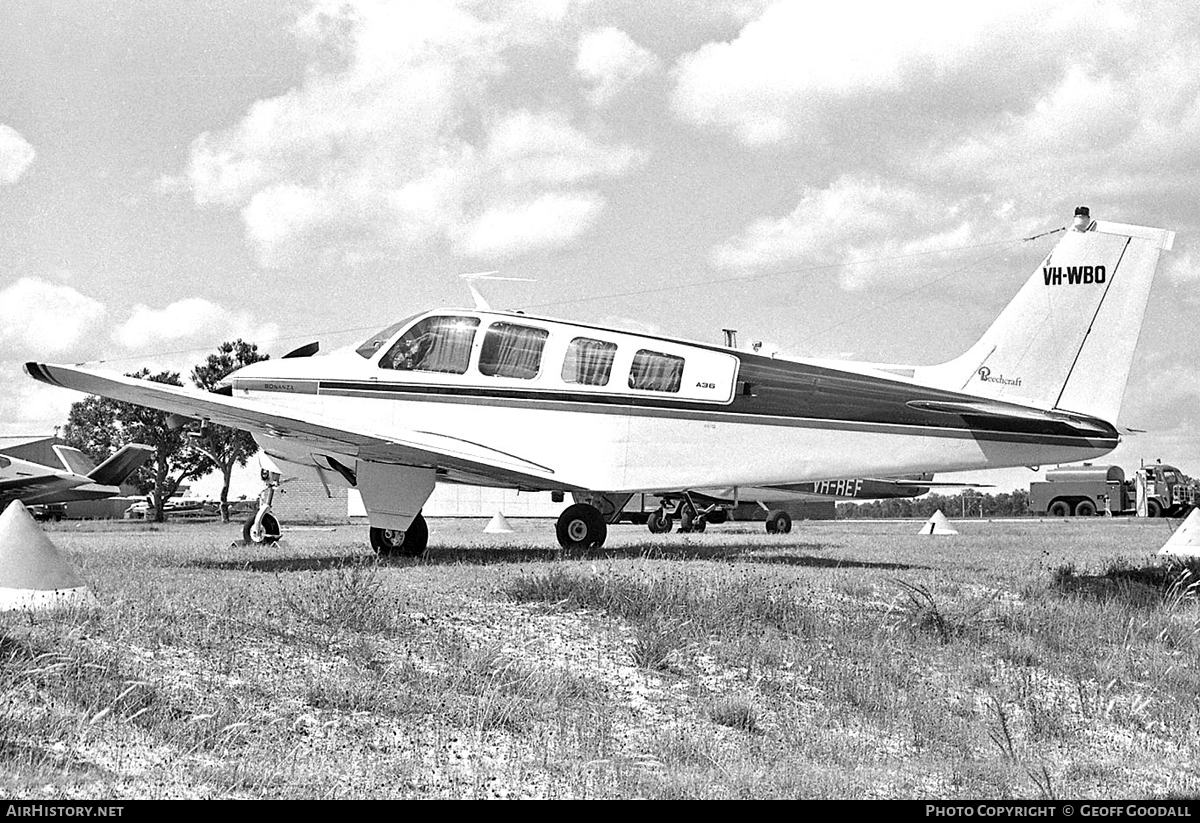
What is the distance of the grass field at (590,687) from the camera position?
18.6ft

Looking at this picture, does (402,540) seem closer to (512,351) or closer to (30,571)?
(512,351)

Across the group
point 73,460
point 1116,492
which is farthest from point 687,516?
point 1116,492

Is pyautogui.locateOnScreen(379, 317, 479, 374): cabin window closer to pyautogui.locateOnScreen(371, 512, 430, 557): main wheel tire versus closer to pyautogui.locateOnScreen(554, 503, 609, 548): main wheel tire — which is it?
pyautogui.locateOnScreen(371, 512, 430, 557): main wheel tire

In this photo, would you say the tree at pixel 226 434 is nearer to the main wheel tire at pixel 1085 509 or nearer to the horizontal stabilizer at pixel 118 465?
the horizontal stabilizer at pixel 118 465

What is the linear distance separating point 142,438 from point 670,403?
58.7m

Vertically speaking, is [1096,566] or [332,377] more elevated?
[332,377]

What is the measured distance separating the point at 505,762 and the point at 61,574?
3.94 m

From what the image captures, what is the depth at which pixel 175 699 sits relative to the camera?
19.7 ft

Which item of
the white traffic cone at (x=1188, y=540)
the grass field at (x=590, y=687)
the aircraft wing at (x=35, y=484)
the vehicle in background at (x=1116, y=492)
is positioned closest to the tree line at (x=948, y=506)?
the vehicle in background at (x=1116, y=492)

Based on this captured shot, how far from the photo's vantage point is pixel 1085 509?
193 feet
